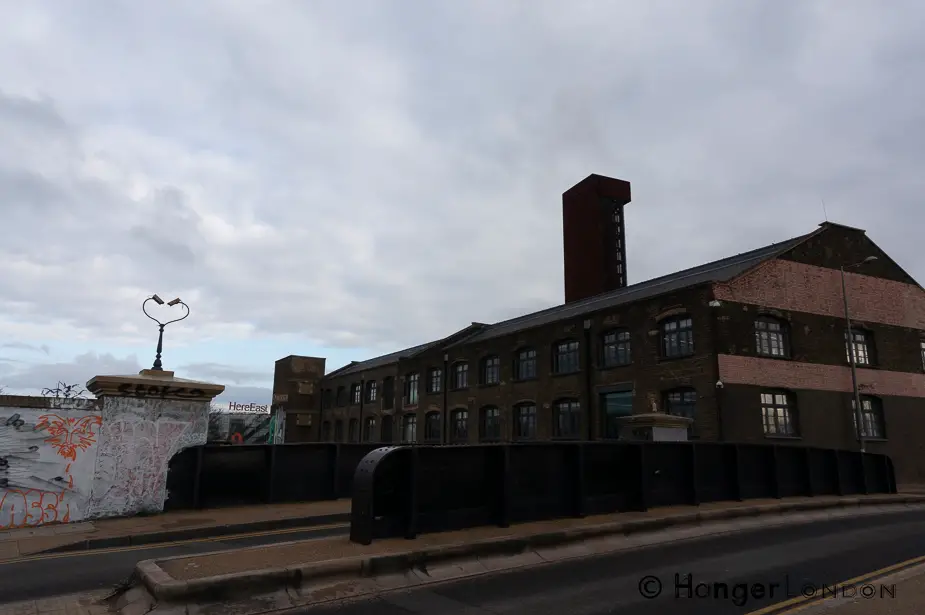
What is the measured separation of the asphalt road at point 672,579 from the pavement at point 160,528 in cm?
554

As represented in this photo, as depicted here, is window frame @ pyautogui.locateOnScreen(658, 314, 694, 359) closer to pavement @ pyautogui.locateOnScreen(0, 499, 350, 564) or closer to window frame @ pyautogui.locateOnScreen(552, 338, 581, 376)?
window frame @ pyautogui.locateOnScreen(552, 338, 581, 376)

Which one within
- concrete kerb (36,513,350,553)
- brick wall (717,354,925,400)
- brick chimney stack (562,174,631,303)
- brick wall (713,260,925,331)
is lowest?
concrete kerb (36,513,350,553)

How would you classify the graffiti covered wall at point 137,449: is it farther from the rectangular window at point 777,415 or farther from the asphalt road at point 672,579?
the rectangular window at point 777,415

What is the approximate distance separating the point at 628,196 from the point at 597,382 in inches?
1012

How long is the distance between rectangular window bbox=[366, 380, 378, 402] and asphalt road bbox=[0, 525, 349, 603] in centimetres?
4144

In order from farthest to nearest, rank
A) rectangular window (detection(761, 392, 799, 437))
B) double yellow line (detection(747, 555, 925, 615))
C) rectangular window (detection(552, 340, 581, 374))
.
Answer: rectangular window (detection(552, 340, 581, 374)), rectangular window (detection(761, 392, 799, 437)), double yellow line (detection(747, 555, 925, 615))

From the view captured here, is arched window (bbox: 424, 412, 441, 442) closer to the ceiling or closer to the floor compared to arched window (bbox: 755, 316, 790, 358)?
closer to the floor

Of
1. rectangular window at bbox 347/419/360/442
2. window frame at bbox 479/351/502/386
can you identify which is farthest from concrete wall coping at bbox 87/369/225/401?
rectangular window at bbox 347/419/360/442

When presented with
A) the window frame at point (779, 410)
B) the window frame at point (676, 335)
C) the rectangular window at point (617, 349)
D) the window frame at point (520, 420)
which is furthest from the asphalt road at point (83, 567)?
the window frame at point (520, 420)

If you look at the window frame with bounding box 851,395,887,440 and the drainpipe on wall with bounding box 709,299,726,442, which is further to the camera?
the window frame with bounding box 851,395,887,440

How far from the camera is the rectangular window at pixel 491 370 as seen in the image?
35.5 m

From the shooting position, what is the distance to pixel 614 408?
89.0 feet

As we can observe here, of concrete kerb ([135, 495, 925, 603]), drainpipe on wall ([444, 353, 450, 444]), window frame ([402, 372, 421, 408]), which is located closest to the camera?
concrete kerb ([135, 495, 925, 603])
